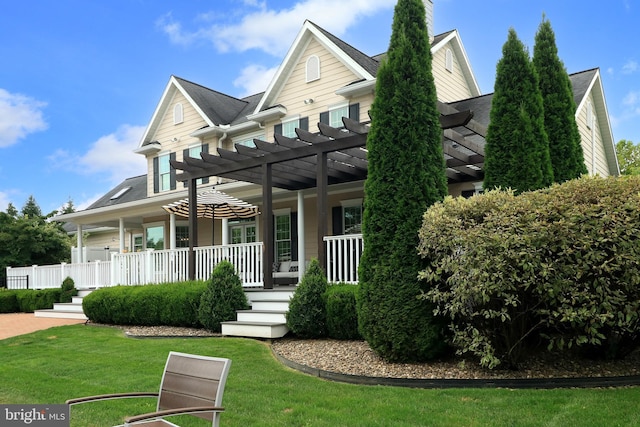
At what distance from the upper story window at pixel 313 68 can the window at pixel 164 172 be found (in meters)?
6.80

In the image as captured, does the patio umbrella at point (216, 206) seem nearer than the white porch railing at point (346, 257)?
No

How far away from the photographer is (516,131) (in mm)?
Answer: 8859

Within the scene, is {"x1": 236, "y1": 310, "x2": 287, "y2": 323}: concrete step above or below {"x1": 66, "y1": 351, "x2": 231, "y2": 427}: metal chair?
below

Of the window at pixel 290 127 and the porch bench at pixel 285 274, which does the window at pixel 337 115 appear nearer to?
the window at pixel 290 127

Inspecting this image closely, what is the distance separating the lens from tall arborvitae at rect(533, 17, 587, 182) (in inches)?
404

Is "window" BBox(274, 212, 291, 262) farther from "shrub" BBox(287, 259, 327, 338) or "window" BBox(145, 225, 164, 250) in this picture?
"shrub" BBox(287, 259, 327, 338)

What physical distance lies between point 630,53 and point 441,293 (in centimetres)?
1580

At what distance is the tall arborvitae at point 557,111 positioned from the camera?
33.7 ft

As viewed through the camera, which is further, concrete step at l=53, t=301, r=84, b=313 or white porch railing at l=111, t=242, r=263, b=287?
concrete step at l=53, t=301, r=84, b=313

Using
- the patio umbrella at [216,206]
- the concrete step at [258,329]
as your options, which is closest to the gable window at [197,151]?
the patio umbrella at [216,206]

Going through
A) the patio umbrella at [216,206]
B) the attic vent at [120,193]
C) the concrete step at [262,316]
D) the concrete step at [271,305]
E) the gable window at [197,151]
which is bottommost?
→ the concrete step at [262,316]

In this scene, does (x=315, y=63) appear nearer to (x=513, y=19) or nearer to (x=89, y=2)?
(x=89, y=2)

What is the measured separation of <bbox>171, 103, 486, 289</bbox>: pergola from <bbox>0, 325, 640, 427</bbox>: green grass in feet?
11.5

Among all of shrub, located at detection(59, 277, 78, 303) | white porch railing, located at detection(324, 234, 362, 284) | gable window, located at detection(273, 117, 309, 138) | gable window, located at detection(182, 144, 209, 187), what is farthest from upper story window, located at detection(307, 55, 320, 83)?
shrub, located at detection(59, 277, 78, 303)
